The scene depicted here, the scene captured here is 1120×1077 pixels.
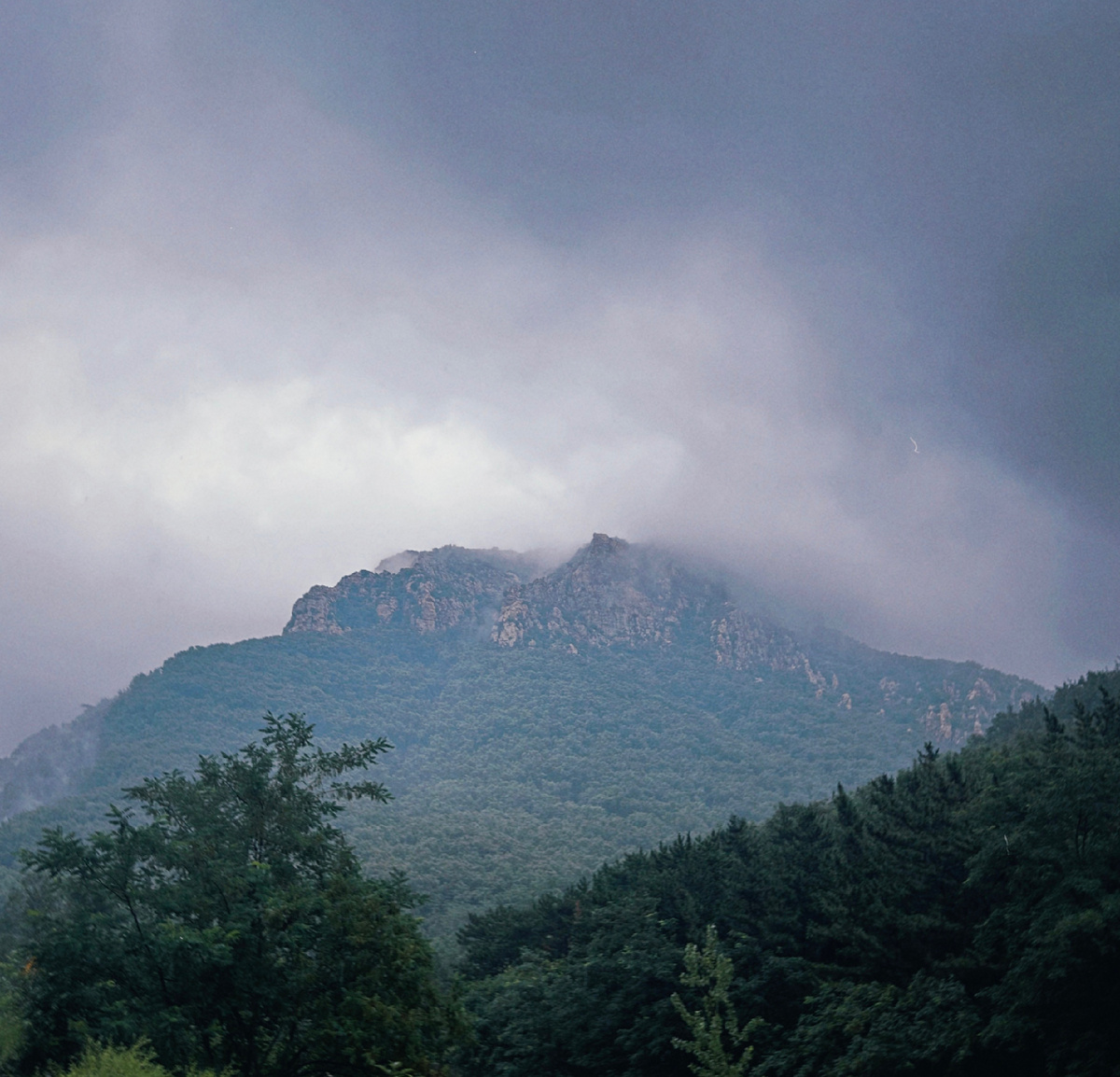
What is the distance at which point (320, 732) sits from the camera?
189000 millimetres

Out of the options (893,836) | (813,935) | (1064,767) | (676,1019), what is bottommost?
(676,1019)

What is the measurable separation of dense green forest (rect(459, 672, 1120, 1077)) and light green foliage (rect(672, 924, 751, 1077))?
22.0 inches

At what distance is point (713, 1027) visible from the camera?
71.1 feet

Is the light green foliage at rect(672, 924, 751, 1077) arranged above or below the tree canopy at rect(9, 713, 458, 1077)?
below

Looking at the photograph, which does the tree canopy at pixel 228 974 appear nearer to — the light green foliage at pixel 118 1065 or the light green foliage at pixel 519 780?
the light green foliage at pixel 118 1065

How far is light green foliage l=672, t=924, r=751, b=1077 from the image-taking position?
2086 cm

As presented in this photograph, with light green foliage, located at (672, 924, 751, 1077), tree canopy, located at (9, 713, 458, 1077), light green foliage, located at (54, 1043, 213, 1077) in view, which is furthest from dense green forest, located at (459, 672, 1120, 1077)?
light green foliage, located at (54, 1043, 213, 1077)

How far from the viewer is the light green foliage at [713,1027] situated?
A: 68.4 feet

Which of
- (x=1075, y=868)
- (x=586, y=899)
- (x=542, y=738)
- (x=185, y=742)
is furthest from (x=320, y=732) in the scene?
(x=1075, y=868)

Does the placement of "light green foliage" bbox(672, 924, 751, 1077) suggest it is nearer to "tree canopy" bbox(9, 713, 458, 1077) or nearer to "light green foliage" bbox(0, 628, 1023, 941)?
"tree canopy" bbox(9, 713, 458, 1077)

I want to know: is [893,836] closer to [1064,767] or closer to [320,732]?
[1064,767]

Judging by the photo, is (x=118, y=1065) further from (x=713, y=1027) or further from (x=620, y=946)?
(x=620, y=946)

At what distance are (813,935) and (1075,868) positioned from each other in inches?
359

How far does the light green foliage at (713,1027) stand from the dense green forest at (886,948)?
1.83 feet
